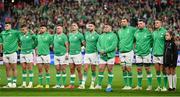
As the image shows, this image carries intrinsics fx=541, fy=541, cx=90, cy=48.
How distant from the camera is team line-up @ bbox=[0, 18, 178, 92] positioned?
65.2 feet

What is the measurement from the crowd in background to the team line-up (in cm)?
1638

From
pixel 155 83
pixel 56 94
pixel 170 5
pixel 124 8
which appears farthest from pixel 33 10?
pixel 56 94

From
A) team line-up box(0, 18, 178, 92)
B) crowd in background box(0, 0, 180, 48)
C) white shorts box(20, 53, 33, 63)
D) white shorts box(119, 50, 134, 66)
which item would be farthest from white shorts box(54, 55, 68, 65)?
crowd in background box(0, 0, 180, 48)

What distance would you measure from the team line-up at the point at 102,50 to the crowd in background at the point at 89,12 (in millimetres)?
16382

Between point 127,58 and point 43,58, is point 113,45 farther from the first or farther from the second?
point 43,58

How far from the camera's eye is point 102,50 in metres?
20.0

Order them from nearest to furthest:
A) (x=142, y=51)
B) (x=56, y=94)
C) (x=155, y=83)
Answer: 1. (x=56, y=94)
2. (x=142, y=51)
3. (x=155, y=83)

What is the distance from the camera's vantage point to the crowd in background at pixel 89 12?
127 feet

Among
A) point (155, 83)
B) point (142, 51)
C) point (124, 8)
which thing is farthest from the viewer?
point (124, 8)

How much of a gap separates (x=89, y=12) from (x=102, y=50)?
20.4 meters

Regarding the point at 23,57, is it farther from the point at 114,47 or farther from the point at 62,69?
the point at 114,47

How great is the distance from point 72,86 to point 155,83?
4011 mm

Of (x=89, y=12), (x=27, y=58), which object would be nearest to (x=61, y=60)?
(x=27, y=58)

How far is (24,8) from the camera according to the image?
41125 mm
